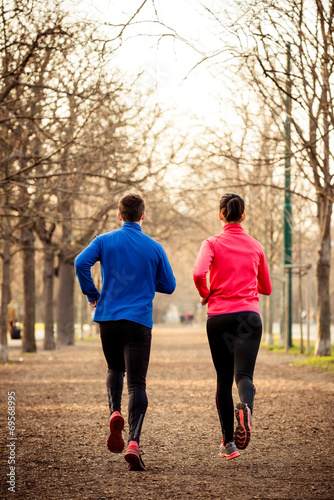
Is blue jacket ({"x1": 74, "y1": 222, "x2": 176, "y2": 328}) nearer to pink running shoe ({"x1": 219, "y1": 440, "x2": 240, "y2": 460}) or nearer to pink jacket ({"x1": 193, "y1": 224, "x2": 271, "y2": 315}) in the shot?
pink jacket ({"x1": 193, "y1": 224, "x2": 271, "y2": 315})

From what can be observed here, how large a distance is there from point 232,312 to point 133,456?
119 cm

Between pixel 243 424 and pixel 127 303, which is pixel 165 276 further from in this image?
pixel 243 424

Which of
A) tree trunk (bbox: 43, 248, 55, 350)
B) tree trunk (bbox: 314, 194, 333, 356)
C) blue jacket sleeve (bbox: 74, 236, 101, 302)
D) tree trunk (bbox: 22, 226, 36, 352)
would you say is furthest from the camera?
tree trunk (bbox: 43, 248, 55, 350)

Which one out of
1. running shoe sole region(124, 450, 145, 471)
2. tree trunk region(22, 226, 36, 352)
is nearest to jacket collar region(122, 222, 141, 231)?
running shoe sole region(124, 450, 145, 471)

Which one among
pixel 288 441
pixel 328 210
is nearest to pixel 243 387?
pixel 288 441

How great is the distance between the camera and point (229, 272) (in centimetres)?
548

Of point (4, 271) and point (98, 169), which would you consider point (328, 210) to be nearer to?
point (98, 169)

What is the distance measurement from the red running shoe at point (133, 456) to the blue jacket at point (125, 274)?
811 mm

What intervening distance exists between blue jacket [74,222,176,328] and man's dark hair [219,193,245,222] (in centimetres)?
61

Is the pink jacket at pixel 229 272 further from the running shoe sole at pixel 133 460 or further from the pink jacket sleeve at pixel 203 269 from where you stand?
the running shoe sole at pixel 133 460

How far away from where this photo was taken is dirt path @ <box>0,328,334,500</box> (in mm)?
4730

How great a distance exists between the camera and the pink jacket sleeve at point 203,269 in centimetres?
538

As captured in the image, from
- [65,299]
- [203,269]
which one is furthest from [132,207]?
[65,299]

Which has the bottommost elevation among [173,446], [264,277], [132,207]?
[173,446]
